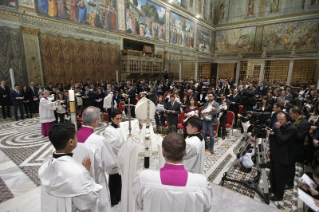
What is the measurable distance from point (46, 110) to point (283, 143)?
22.0 ft

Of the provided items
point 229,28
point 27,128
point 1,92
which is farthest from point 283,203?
point 229,28

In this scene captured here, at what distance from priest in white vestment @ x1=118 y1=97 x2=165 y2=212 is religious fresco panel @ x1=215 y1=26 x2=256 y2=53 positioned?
87.5ft

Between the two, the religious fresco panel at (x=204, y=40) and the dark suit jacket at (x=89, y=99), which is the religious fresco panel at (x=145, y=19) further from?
the dark suit jacket at (x=89, y=99)

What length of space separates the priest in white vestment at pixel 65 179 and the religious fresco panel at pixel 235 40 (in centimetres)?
2757

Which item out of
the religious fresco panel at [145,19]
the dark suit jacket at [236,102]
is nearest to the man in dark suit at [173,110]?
the dark suit jacket at [236,102]

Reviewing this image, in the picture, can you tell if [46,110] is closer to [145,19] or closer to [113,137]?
[113,137]

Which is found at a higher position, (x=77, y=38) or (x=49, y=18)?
(x=49, y=18)

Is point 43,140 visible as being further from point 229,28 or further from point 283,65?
point 229,28

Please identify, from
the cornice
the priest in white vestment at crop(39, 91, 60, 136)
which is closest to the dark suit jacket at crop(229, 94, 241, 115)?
the priest in white vestment at crop(39, 91, 60, 136)

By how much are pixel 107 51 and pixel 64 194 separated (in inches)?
524

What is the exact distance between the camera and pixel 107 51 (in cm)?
1331

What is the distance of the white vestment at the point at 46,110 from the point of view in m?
5.68

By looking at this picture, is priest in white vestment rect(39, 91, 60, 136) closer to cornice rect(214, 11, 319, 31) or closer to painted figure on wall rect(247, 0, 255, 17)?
cornice rect(214, 11, 319, 31)

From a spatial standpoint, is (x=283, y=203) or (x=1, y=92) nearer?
(x=283, y=203)
